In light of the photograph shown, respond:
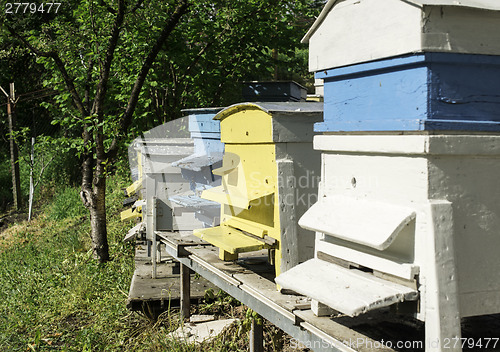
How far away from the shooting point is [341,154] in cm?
269

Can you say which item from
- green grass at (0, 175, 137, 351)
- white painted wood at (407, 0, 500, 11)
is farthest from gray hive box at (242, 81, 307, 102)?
white painted wood at (407, 0, 500, 11)

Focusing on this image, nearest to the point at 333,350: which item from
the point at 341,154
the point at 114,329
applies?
the point at 341,154

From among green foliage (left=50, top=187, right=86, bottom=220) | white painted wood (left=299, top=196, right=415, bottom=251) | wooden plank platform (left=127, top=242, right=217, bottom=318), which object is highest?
white painted wood (left=299, top=196, right=415, bottom=251)

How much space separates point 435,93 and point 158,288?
13.1 feet

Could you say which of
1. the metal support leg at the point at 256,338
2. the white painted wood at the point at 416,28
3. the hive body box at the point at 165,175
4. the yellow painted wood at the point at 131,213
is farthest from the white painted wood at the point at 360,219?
the yellow painted wood at the point at 131,213

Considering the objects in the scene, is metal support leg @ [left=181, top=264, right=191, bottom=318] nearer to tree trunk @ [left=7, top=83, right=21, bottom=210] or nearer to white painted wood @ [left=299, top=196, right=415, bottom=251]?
white painted wood @ [left=299, top=196, right=415, bottom=251]

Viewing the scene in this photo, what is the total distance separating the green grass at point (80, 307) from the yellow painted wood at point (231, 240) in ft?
2.27

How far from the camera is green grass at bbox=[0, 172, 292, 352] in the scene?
4.80 metres

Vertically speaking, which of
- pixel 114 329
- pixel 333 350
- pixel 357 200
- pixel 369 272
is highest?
pixel 357 200

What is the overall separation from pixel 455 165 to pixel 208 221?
3.27m

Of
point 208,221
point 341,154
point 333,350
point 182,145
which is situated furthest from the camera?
point 182,145

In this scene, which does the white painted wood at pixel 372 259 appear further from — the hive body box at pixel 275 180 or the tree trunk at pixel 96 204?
the tree trunk at pixel 96 204

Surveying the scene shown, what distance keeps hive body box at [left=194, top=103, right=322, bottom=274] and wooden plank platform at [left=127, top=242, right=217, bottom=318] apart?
1617 millimetres

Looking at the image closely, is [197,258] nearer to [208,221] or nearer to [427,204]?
[208,221]
